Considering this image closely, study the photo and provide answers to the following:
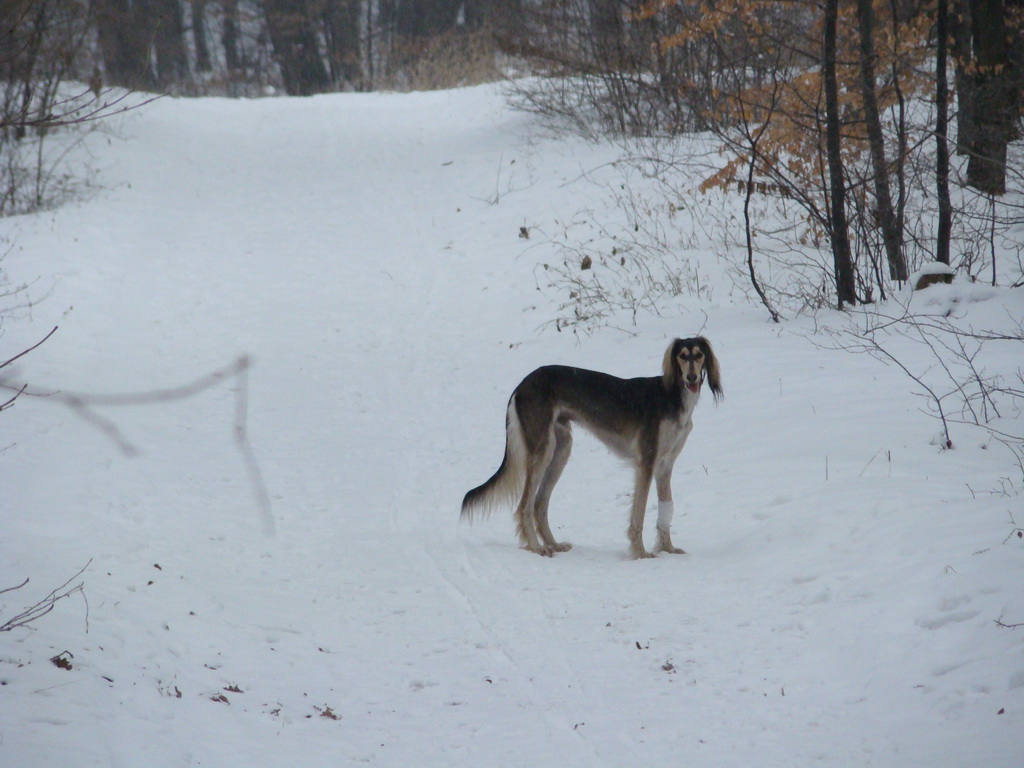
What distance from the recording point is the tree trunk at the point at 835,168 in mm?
9867

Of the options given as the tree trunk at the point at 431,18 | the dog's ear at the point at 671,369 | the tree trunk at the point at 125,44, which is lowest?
the dog's ear at the point at 671,369

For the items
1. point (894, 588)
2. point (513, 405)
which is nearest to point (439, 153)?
point (513, 405)

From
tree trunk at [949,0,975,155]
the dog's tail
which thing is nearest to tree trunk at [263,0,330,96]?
tree trunk at [949,0,975,155]

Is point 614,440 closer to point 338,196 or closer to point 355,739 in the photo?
point 355,739

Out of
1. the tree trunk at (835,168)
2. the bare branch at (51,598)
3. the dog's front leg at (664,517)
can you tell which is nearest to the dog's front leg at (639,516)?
the dog's front leg at (664,517)

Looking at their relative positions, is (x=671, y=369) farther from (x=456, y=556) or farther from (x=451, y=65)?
(x=451, y=65)

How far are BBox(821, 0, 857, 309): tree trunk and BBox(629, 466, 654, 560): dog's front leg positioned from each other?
5282 millimetres

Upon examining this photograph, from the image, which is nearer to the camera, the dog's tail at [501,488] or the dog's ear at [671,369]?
the dog's ear at [671,369]

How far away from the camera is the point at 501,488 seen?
6551 millimetres

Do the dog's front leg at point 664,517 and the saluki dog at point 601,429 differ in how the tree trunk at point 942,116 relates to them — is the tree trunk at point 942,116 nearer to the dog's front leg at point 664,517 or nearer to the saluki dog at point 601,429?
the saluki dog at point 601,429

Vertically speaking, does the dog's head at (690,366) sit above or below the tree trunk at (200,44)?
below

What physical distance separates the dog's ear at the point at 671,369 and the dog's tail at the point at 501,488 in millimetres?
1171

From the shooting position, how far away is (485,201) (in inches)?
722

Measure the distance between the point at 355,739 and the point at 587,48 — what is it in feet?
61.6
